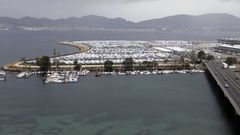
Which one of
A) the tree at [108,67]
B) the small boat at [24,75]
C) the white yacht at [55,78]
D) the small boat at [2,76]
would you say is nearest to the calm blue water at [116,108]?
the small boat at [2,76]

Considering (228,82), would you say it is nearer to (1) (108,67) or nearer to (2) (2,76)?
(1) (108,67)

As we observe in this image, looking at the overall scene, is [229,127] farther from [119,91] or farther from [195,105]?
[119,91]

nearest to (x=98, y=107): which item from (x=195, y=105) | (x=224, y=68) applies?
(x=195, y=105)

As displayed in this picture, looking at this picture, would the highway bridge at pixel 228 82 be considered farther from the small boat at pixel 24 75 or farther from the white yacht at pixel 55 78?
the small boat at pixel 24 75

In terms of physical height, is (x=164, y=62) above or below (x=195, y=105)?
above

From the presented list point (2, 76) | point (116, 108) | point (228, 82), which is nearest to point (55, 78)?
point (2, 76)

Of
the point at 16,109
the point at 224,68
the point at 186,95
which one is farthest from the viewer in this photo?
the point at 224,68

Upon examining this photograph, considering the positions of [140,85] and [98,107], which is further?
[140,85]
